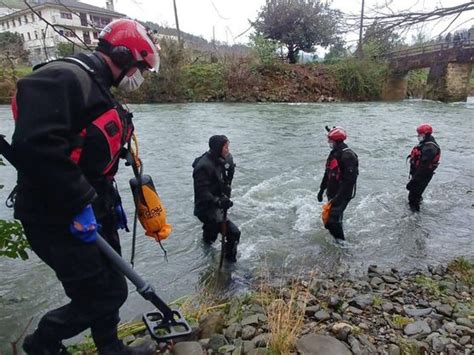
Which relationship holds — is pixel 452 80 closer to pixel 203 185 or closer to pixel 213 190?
pixel 213 190

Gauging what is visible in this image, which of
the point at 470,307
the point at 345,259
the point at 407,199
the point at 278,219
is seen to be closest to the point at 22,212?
the point at 470,307

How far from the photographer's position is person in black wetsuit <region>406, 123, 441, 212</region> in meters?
7.67

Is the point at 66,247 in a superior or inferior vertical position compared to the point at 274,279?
superior

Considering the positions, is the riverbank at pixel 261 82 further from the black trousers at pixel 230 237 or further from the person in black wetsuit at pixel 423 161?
the black trousers at pixel 230 237

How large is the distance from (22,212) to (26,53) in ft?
5.98

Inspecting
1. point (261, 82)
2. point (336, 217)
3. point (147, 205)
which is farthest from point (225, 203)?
point (261, 82)

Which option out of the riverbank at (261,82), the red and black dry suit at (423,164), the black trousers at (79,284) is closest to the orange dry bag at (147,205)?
the black trousers at (79,284)

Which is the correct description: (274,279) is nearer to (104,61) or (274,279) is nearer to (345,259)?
(345,259)

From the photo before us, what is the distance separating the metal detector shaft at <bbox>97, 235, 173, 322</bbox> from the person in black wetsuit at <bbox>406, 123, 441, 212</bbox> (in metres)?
6.67

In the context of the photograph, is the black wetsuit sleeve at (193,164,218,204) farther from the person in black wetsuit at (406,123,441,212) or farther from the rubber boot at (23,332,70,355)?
the person in black wetsuit at (406,123,441,212)

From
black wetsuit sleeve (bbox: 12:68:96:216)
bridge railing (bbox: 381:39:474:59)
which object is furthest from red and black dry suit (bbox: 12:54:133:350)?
bridge railing (bbox: 381:39:474:59)

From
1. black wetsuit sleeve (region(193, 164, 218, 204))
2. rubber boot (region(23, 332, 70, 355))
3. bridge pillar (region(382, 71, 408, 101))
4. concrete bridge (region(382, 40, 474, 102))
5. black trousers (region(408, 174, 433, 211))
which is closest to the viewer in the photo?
rubber boot (region(23, 332, 70, 355))

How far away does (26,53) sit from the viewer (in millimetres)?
3389

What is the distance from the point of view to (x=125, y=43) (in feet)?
8.07
